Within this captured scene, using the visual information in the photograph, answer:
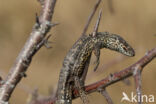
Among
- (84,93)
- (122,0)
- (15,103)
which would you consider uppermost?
(122,0)

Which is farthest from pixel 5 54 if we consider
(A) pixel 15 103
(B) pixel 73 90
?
(B) pixel 73 90

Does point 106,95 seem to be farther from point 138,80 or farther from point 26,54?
Result: point 26,54

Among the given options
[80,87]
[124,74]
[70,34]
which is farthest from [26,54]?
[70,34]

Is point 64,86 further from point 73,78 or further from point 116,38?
point 116,38

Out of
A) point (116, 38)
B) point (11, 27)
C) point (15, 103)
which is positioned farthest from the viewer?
point (11, 27)

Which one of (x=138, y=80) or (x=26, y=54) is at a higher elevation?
(x=26, y=54)

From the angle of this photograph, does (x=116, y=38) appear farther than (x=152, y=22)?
No
